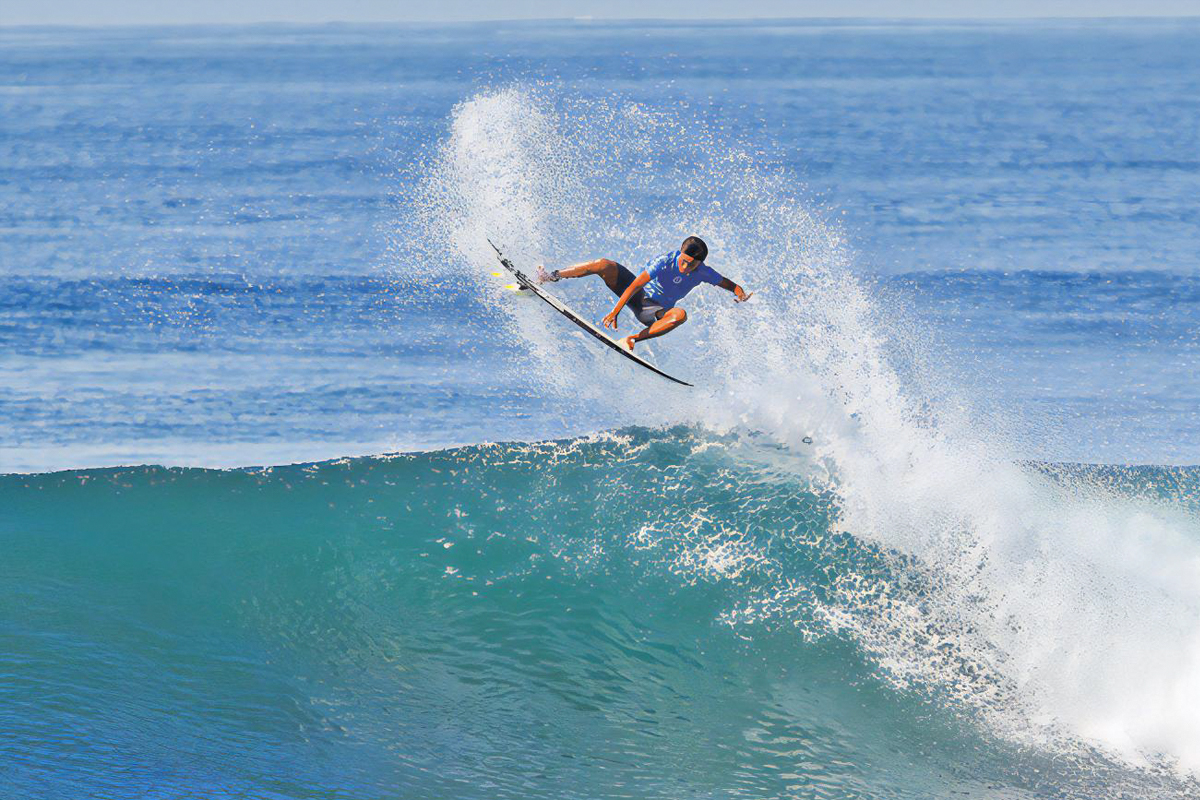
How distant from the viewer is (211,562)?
484 inches

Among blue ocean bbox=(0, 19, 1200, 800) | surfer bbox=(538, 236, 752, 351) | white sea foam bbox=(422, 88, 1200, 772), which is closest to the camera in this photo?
blue ocean bbox=(0, 19, 1200, 800)

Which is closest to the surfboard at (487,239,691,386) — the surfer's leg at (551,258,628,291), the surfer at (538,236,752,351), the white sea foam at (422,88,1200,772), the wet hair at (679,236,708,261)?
the surfer at (538,236,752,351)

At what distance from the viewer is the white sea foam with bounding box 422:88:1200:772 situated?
10258 mm

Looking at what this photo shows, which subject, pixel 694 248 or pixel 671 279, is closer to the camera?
pixel 694 248

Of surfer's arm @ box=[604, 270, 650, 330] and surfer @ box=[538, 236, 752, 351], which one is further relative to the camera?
surfer's arm @ box=[604, 270, 650, 330]

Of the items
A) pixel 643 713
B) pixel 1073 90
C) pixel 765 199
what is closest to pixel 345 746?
pixel 643 713

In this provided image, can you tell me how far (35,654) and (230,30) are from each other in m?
92.4

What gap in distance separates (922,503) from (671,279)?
3084mm

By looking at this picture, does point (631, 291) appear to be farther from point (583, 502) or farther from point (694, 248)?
point (583, 502)

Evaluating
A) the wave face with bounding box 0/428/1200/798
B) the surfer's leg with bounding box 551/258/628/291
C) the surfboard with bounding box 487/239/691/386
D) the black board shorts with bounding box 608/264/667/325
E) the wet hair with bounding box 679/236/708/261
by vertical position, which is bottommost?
the wave face with bounding box 0/428/1200/798

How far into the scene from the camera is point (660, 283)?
11.8 metres

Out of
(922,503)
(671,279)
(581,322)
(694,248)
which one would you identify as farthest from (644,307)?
(922,503)

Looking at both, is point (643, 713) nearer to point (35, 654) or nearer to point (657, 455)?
point (657, 455)

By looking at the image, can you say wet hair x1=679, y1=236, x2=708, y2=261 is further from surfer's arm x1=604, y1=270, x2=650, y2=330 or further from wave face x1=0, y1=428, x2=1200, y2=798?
wave face x1=0, y1=428, x2=1200, y2=798
